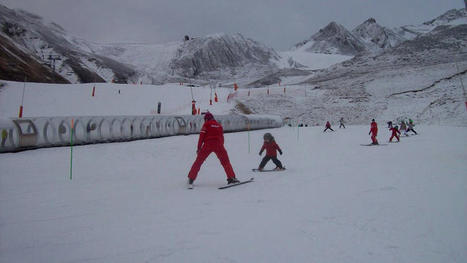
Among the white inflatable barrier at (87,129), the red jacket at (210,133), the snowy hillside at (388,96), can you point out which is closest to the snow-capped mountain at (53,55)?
the snowy hillside at (388,96)

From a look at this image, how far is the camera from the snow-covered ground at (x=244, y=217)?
2910mm

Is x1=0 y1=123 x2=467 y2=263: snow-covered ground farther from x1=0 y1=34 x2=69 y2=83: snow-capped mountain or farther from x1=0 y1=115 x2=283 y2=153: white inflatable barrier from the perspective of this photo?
x1=0 y1=34 x2=69 y2=83: snow-capped mountain

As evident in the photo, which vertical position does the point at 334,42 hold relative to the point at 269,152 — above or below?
above

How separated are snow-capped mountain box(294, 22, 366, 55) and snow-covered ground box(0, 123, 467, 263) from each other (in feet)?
525

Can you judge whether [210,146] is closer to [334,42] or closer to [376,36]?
[334,42]

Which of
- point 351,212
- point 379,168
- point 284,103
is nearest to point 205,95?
point 284,103

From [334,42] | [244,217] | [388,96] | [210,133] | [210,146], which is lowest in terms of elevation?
[244,217]

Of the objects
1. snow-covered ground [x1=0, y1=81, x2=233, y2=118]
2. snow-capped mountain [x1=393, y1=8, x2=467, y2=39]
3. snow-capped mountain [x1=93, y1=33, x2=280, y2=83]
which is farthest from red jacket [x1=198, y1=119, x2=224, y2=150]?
snow-capped mountain [x1=393, y1=8, x2=467, y2=39]

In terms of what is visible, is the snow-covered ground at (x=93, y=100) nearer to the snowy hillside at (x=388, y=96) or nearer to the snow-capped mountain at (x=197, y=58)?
the snowy hillside at (x=388, y=96)

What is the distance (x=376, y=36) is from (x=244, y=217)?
710 ft

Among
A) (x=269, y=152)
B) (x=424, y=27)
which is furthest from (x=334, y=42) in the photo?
(x=269, y=152)

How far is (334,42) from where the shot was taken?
540 ft

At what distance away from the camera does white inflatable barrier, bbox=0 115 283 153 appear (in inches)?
446

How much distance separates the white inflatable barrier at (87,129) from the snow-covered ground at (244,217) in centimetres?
448
